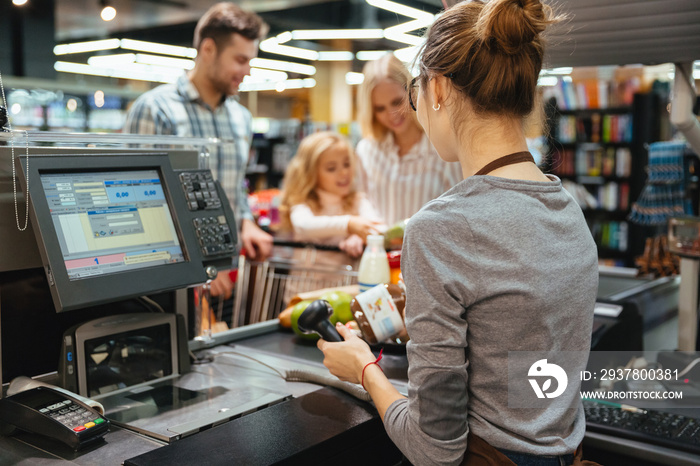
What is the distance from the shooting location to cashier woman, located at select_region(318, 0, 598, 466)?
934 mm

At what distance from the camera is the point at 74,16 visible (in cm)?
1009

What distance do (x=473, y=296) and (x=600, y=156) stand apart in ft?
23.4

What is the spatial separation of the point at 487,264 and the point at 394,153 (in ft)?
6.59

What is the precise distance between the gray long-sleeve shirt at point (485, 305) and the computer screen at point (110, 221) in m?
0.61

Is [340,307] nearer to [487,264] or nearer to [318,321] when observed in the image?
[318,321]

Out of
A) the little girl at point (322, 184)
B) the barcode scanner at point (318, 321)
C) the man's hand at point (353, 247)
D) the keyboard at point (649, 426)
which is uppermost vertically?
the little girl at point (322, 184)

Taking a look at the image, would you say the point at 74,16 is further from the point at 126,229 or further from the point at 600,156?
the point at 126,229

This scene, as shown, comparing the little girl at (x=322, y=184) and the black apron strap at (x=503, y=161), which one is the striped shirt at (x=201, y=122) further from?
the black apron strap at (x=503, y=161)

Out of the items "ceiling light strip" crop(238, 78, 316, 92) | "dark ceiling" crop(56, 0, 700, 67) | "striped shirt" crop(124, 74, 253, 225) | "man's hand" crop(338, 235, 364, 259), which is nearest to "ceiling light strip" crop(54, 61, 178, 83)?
"dark ceiling" crop(56, 0, 700, 67)

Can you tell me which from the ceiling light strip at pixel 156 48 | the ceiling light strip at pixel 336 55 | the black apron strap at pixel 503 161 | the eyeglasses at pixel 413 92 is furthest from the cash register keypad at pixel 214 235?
the ceiling light strip at pixel 336 55

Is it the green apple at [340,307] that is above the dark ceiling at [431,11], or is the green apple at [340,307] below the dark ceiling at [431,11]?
below

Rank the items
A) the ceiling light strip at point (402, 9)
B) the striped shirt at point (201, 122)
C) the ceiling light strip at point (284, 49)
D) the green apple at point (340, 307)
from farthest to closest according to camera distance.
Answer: the ceiling light strip at point (284, 49), the ceiling light strip at point (402, 9), the striped shirt at point (201, 122), the green apple at point (340, 307)

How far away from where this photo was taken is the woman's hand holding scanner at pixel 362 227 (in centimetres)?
265

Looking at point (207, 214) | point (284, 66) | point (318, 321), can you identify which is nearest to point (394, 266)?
point (318, 321)
